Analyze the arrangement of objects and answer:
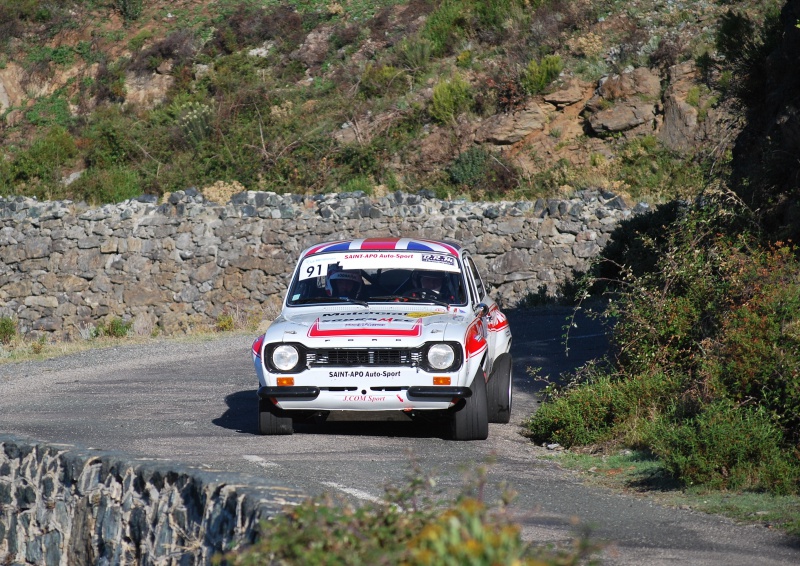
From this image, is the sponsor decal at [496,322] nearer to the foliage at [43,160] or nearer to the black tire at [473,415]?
the black tire at [473,415]

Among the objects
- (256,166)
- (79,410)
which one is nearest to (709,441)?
(79,410)

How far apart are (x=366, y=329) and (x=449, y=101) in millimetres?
23409

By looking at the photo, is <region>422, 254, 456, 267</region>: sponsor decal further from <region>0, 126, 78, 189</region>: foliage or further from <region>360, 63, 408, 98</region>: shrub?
<region>0, 126, 78, 189</region>: foliage

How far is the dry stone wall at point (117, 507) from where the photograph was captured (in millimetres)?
5328

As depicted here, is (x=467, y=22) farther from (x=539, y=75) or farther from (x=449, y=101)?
(x=539, y=75)

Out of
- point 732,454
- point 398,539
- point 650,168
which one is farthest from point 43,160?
point 398,539

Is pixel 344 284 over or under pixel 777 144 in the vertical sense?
under

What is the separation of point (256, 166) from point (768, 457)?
25.2 m

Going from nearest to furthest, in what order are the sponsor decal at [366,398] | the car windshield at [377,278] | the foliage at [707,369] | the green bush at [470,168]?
the foliage at [707,369] < the sponsor decal at [366,398] < the car windshield at [377,278] < the green bush at [470,168]

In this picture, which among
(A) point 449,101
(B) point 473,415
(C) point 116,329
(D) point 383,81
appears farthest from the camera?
(D) point 383,81

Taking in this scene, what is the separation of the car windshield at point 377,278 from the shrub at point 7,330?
12.7 metres

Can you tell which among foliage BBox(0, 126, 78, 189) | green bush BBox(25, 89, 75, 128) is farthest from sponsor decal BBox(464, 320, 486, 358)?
green bush BBox(25, 89, 75, 128)

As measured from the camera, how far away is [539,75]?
30.8 m

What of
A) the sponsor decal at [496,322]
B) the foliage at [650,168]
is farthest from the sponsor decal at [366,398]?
the foliage at [650,168]
